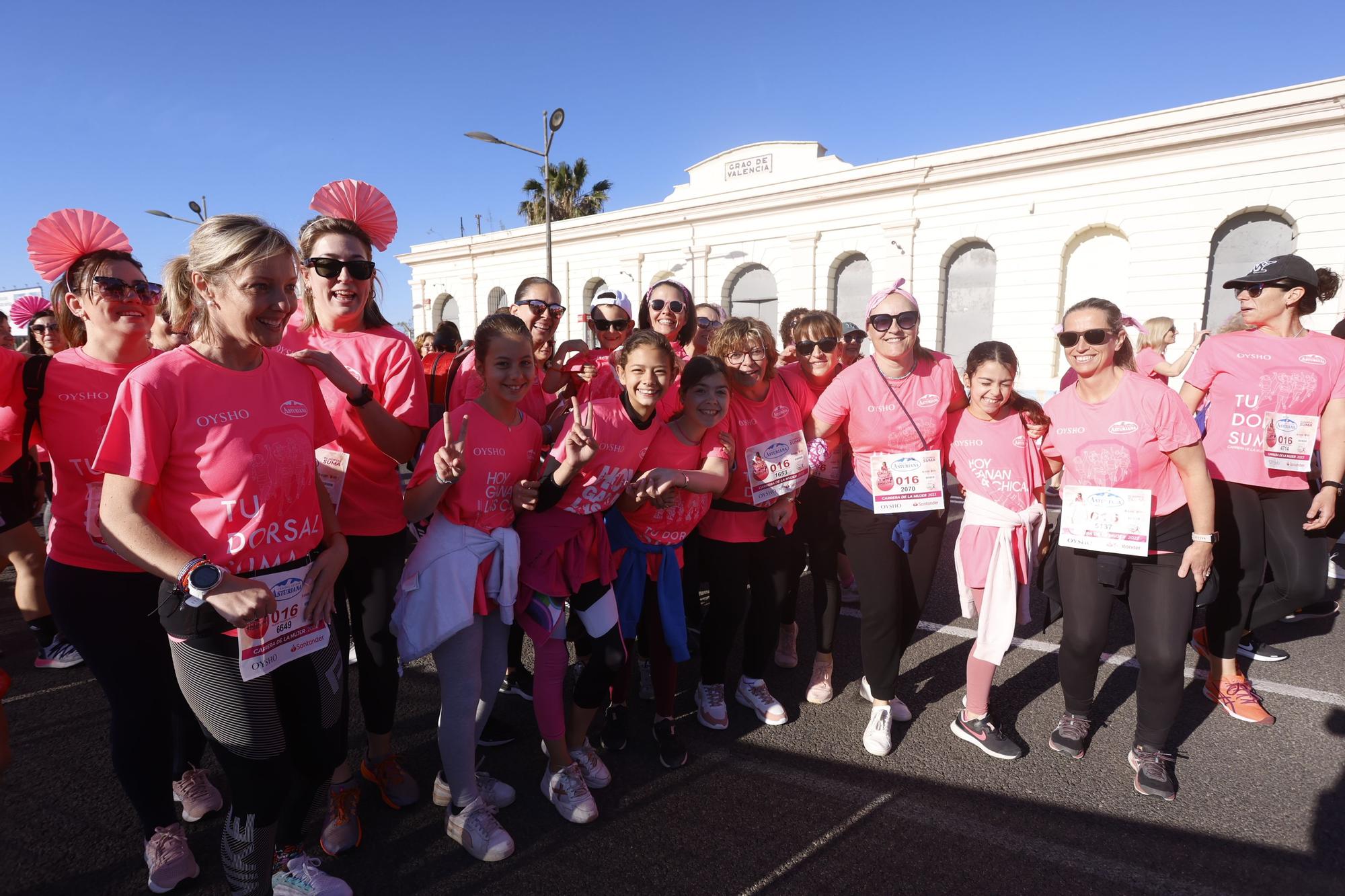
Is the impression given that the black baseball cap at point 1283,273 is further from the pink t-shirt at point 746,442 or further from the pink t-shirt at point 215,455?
the pink t-shirt at point 215,455

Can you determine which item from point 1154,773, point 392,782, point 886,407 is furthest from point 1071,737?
point 392,782

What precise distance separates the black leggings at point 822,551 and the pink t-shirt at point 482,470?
5.42 ft

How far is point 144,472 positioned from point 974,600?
3293 mm

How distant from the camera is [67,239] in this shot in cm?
248

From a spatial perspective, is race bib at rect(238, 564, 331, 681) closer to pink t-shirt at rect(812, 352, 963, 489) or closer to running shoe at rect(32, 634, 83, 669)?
pink t-shirt at rect(812, 352, 963, 489)

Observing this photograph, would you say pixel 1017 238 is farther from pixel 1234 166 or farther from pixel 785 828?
pixel 785 828

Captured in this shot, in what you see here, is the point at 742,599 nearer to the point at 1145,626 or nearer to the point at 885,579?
the point at 885,579

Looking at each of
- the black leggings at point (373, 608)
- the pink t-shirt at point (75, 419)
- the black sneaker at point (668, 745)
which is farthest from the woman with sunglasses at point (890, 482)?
the pink t-shirt at point (75, 419)

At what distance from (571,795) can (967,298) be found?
1754 centimetres

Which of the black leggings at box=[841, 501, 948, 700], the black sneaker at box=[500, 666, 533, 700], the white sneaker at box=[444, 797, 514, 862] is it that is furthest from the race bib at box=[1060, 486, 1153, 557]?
the black sneaker at box=[500, 666, 533, 700]

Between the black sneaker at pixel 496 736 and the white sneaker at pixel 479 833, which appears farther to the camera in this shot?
the black sneaker at pixel 496 736

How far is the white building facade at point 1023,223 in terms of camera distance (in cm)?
1327

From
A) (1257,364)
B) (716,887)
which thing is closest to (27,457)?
(716,887)

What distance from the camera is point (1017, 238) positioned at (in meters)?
16.2
